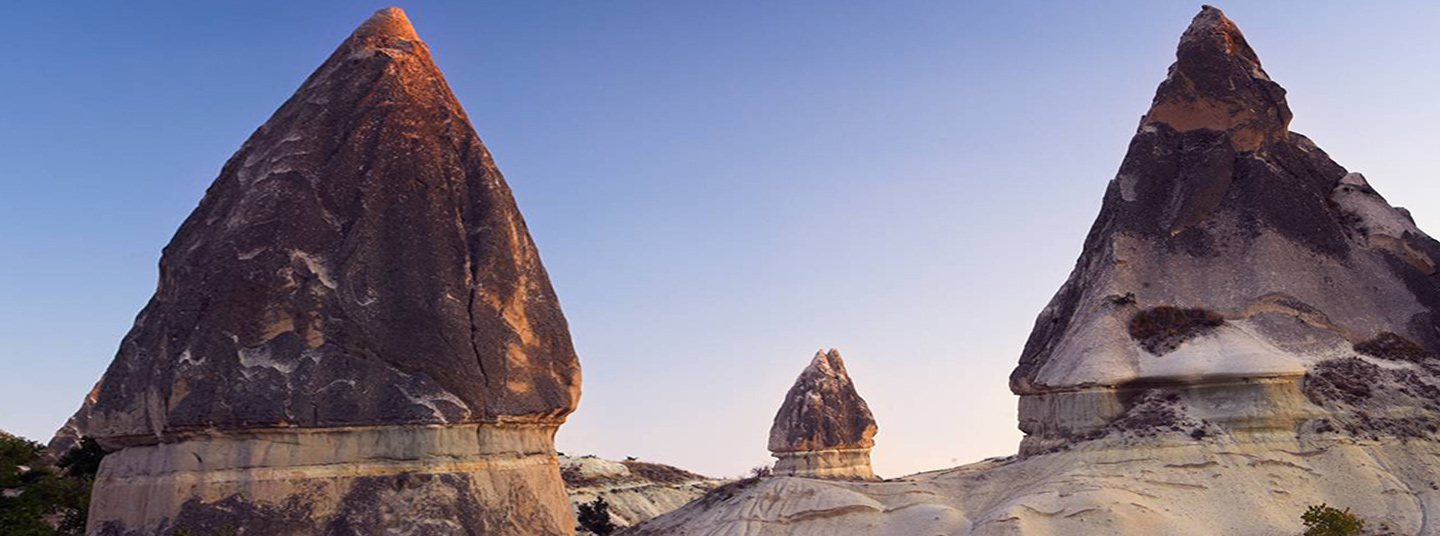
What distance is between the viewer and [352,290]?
76.5 ft

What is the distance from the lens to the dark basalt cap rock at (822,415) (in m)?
58.1

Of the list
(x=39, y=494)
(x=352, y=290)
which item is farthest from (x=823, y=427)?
(x=352, y=290)

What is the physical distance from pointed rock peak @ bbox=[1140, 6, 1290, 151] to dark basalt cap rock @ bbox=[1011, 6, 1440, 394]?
3 cm

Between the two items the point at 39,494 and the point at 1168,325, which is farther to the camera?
the point at 39,494

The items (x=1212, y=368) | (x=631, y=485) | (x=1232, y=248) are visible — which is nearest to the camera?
(x=1212, y=368)

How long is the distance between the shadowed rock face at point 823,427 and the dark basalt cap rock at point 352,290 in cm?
3345

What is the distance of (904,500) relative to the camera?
2155cm

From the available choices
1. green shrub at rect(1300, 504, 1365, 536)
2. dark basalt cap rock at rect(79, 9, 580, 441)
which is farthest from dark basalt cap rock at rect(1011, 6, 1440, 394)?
dark basalt cap rock at rect(79, 9, 580, 441)

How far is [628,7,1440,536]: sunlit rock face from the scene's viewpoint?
2038 centimetres

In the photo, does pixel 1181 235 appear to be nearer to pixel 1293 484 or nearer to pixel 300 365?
pixel 1293 484

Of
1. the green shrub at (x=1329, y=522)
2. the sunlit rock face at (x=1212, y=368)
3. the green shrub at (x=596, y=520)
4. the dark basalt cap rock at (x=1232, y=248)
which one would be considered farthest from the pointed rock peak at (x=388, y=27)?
the green shrub at (x=1329, y=522)

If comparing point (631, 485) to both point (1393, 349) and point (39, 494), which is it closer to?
point (39, 494)

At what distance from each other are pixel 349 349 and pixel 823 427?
37.6 metres

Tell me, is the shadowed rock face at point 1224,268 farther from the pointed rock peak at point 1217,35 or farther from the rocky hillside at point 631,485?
the rocky hillside at point 631,485
